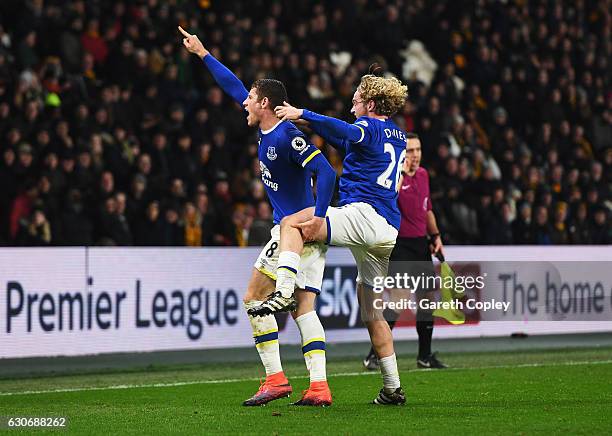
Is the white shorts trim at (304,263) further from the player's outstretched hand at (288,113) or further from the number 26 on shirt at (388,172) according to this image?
the player's outstretched hand at (288,113)

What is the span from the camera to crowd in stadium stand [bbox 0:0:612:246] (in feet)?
50.7

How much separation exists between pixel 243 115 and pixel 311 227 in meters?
10.3

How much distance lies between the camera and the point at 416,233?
41.0 ft

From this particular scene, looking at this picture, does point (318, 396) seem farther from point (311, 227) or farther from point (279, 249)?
point (311, 227)

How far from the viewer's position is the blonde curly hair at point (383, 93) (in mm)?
8633

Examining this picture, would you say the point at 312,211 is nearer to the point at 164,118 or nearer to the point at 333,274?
the point at 333,274

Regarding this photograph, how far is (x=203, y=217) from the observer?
53.8 ft

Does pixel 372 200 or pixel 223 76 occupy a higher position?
pixel 223 76

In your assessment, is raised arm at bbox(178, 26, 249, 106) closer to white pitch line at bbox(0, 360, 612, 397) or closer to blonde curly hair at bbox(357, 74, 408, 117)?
blonde curly hair at bbox(357, 74, 408, 117)

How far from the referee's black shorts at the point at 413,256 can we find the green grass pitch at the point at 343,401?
1.07 m

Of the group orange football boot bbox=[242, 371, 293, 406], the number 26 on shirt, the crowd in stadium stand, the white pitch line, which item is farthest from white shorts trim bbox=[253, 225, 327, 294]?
the crowd in stadium stand

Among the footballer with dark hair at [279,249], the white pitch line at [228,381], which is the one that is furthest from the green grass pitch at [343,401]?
the footballer with dark hair at [279,249]

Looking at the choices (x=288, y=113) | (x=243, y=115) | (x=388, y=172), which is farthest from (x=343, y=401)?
(x=243, y=115)

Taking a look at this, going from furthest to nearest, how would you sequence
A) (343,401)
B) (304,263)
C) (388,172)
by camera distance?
(343,401) < (388,172) < (304,263)
